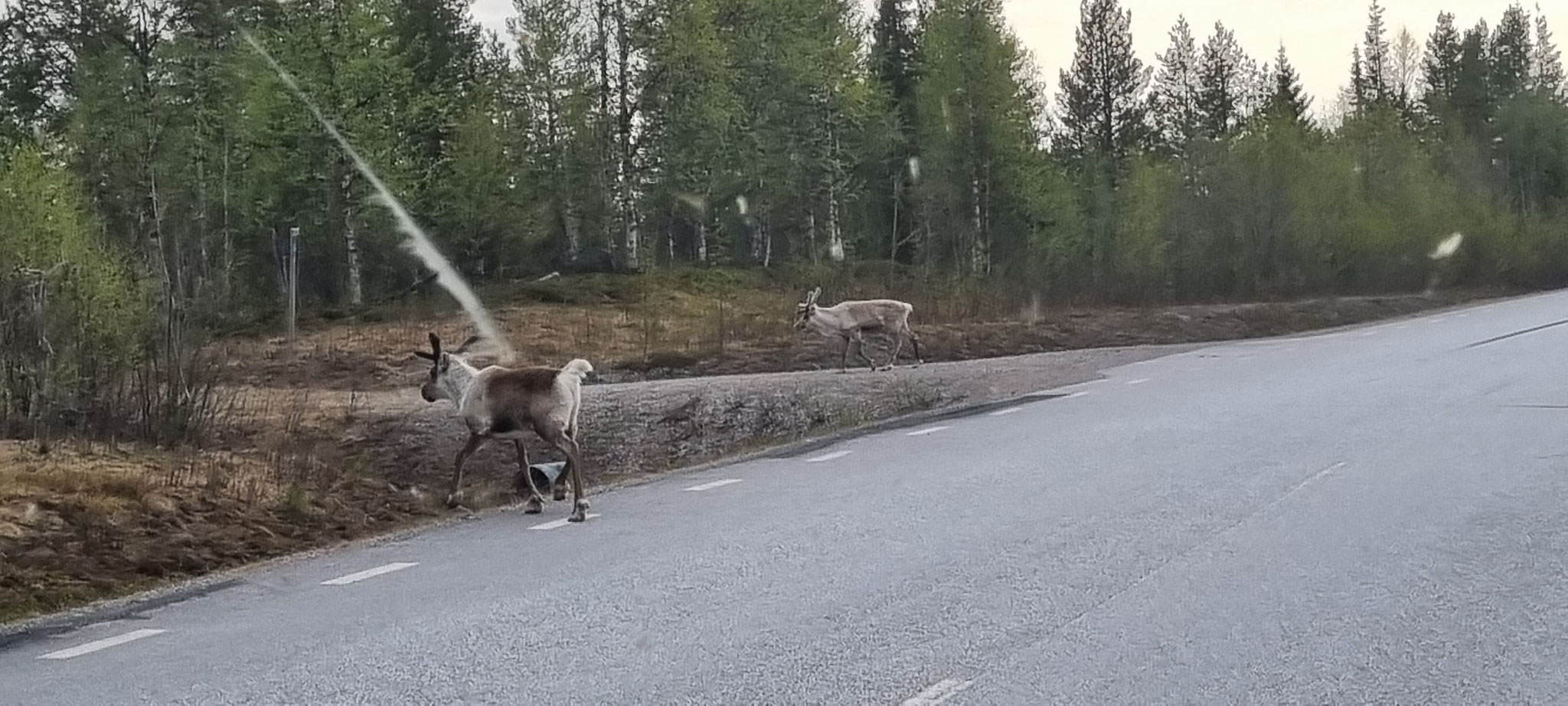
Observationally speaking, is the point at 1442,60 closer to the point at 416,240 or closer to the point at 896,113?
the point at 896,113

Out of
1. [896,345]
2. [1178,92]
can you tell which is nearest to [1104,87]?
[1178,92]

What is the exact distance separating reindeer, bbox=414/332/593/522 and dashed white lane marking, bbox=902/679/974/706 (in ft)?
16.9

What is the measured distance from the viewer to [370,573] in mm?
9422

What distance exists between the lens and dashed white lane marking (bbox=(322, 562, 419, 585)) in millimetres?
9172

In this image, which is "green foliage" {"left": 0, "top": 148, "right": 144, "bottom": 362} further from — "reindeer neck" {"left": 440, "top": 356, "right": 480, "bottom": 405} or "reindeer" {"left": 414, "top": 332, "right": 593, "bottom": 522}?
"reindeer" {"left": 414, "top": 332, "right": 593, "bottom": 522}

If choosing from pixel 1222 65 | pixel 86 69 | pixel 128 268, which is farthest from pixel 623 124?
pixel 1222 65

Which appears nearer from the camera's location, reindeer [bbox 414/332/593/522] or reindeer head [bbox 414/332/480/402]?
reindeer [bbox 414/332/593/522]

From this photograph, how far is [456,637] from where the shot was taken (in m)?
7.53

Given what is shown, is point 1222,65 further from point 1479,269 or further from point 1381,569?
point 1381,569

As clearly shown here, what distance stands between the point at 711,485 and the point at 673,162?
1276 inches

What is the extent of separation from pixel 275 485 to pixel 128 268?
545 centimetres

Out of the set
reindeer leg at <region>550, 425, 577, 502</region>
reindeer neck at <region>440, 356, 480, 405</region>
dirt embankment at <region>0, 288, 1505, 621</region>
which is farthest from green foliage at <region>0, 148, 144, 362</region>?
reindeer leg at <region>550, 425, 577, 502</region>


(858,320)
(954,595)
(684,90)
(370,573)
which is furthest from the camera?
(684,90)

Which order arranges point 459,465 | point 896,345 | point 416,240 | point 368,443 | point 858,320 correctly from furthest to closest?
1. point 416,240
2. point 896,345
3. point 858,320
4. point 368,443
5. point 459,465
